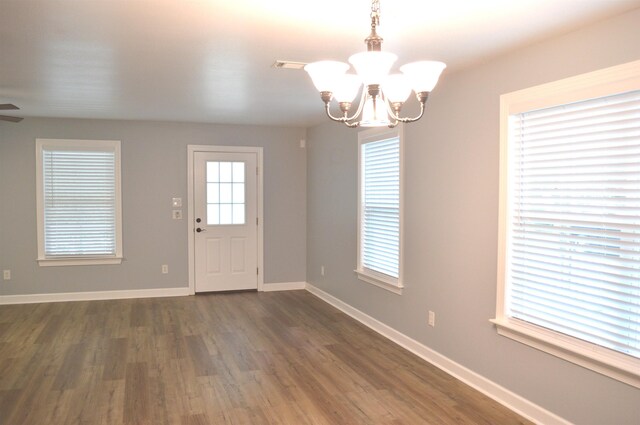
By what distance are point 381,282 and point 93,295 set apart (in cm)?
388

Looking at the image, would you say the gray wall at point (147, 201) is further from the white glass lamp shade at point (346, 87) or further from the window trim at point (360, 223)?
the white glass lamp shade at point (346, 87)

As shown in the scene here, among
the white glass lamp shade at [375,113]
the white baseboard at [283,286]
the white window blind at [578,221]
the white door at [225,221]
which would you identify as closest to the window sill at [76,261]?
the white door at [225,221]

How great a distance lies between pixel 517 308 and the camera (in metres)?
3.20

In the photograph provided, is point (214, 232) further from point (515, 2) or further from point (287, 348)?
point (515, 2)

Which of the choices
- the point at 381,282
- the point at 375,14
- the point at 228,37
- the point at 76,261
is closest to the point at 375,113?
the point at 375,14

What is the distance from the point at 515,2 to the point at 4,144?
6.02 m

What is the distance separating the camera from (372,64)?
1878 millimetres

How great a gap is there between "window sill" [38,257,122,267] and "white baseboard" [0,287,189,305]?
15.1 inches

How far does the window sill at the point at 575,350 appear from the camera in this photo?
2.47 m

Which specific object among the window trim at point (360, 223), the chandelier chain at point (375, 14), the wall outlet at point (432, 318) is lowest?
the wall outlet at point (432, 318)

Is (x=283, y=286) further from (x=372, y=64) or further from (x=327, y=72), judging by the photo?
(x=372, y=64)

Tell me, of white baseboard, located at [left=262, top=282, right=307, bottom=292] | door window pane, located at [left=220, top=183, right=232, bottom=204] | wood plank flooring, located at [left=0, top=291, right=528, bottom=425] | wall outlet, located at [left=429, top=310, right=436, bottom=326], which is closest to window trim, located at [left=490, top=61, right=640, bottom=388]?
wood plank flooring, located at [left=0, top=291, right=528, bottom=425]

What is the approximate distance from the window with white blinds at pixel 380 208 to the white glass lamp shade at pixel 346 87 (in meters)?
2.47

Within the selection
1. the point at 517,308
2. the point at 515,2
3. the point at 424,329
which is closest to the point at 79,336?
the point at 424,329
